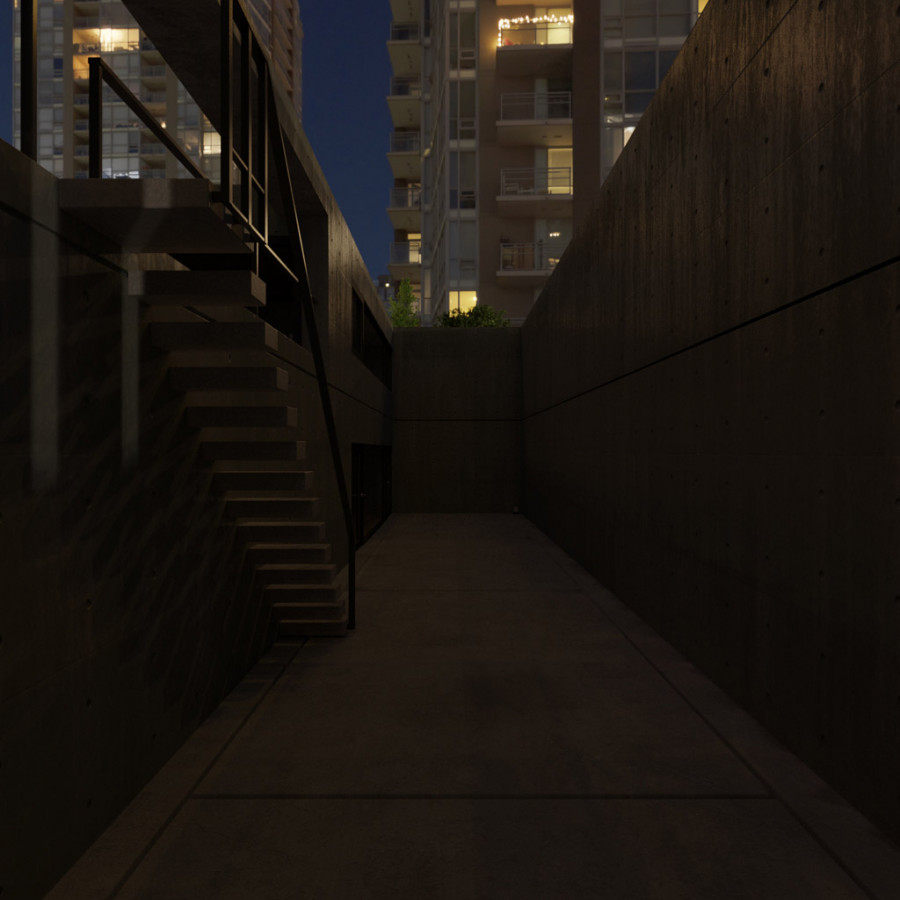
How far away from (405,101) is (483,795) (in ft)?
132

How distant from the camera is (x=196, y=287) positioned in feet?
11.3

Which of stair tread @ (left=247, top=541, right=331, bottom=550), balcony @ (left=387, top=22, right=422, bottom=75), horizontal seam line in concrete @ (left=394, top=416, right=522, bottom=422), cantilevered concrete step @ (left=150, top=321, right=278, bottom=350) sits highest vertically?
balcony @ (left=387, top=22, right=422, bottom=75)

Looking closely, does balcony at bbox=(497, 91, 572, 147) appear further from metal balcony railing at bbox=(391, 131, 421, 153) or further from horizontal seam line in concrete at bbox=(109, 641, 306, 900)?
horizontal seam line in concrete at bbox=(109, 641, 306, 900)

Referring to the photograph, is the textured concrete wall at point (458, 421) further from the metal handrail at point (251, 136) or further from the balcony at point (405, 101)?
the balcony at point (405, 101)

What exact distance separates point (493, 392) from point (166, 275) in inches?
562

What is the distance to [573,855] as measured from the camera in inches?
114

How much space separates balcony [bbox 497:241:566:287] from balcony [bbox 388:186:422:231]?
1382 centimetres

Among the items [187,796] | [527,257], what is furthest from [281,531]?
[527,257]

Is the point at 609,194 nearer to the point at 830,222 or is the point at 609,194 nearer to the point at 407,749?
the point at 830,222

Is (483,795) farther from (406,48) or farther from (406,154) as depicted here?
(406,48)

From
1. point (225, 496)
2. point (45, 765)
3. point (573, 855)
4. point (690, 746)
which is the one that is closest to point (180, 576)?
point (225, 496)

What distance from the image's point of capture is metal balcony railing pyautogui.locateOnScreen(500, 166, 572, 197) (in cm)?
2550

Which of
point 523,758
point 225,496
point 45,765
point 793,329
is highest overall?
point 793,329

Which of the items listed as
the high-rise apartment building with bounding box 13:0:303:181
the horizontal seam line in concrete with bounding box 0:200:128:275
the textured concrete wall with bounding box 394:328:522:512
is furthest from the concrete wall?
the high-rise apartment building with bounding box 13:0:303:181
